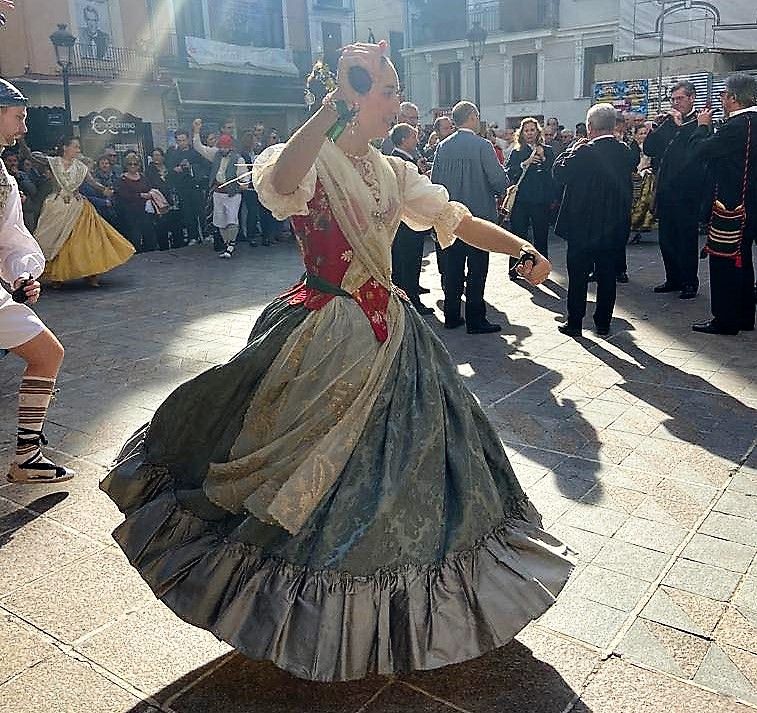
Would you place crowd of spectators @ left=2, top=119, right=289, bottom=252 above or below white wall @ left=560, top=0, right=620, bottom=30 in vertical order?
below

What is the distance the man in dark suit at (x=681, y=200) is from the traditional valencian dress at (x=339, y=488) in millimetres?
5793

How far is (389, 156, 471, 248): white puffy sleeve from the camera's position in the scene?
278cm

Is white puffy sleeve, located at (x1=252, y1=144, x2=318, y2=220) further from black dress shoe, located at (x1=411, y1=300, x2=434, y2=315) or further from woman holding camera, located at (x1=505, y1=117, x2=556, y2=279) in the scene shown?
A: woman holding camera, located at (x1=505, y1=117, x2=556, y2=279)

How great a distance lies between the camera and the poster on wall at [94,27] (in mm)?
20172

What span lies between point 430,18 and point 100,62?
1512 cm

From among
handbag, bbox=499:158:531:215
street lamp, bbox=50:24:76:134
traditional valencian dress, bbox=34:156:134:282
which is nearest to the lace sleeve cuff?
handbag, bbox=499:158:531:215

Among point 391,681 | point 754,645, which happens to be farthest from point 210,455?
point 754,645

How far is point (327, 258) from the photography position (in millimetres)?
2543

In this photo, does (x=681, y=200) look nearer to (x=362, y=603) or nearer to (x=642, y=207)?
(x=642, y=207)

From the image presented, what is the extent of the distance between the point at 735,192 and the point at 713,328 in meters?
1.06

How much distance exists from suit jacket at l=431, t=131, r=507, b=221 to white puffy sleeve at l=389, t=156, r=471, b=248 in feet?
13.0

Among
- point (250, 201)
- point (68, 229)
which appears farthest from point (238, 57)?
point (68, 229)

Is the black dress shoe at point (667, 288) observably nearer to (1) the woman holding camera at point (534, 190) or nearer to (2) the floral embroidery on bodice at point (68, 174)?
(1) the woman holding camera at point (534, 190)

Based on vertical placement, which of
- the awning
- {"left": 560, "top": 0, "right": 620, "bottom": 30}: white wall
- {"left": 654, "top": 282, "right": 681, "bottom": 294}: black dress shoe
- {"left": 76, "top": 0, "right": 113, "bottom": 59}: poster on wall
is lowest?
{"left": 654, "top": 282, "right": 681, "bottom": 294}: black dress shoe
